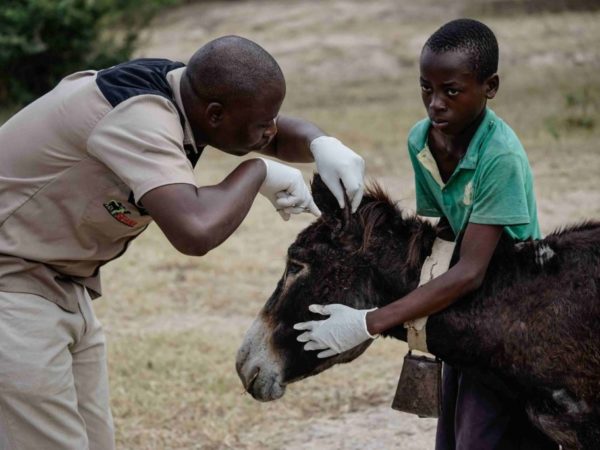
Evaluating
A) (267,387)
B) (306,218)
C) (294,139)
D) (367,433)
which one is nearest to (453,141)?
(294,139)

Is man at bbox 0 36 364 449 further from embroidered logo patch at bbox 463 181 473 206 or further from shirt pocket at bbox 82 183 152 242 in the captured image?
embroidered logo patch at bbox 463 181 473 206

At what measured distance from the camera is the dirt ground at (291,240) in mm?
5656

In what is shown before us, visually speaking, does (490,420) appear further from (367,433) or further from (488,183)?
Result: (367,433)

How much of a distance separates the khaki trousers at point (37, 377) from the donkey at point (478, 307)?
2.16 feet

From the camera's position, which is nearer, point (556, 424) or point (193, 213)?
point (193, 213)

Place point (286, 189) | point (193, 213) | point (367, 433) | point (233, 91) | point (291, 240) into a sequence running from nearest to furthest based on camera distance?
point (193, 213)
point (233, 91)
point (286, 189)
point (367, 433)
point (291, 240)

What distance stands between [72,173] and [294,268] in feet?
3.08

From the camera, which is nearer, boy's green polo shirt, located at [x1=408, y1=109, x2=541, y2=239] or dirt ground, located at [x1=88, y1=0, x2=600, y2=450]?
boy's green polo shirt, located at [x1=408, y1=109, x2=541, y2=239]

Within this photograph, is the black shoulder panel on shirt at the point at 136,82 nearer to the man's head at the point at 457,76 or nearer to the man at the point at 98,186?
the man at the point at 98,186

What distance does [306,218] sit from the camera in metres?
9.77

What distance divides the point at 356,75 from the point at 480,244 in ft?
50.9

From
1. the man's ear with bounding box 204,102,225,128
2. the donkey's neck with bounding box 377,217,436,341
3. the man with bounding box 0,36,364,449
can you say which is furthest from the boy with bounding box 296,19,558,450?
the man's ear with bounding box 204,102,225,128

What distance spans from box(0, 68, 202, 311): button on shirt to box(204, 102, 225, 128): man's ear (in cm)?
10

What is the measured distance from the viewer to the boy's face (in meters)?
3.46
